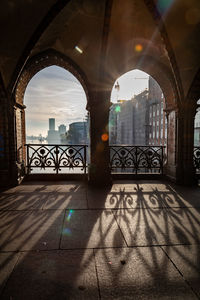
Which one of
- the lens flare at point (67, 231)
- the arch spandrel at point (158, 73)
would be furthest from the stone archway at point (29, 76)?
the lens flare at point (67, 231)

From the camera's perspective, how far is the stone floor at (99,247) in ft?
6.55

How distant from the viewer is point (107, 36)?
5.52 m

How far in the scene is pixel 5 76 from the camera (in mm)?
5730

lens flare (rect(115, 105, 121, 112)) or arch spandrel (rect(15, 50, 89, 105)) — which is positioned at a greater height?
lens flare (rect(115, 105, 121, 112))

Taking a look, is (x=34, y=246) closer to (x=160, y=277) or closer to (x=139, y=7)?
(x=160, y=277)

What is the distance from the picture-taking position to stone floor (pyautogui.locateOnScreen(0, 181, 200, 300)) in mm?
1997

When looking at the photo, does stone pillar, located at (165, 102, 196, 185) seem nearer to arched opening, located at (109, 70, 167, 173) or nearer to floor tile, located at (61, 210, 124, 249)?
floor tile, located at (61, 210, 124, 249)

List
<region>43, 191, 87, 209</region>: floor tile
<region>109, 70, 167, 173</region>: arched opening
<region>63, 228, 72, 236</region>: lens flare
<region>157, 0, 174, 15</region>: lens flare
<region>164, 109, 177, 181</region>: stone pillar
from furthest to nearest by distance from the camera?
<region>109, 70, 167, 173</region>: arched opening, <region>164, 109, 177, 181</region>: stone pillar, <region>157, 0, 174, 15</region>: lens flare, <region>43, 191, 87, 209</region>: floor tile, <region>63, 228, 72, 236</region>: lens flare

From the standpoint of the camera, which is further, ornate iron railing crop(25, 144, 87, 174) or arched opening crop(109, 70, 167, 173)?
arched opening crop(109, 70, 167, 173)

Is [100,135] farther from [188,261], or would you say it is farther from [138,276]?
[138,276]

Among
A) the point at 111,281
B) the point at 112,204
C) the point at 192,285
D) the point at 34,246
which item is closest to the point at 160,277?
the point at 192,285

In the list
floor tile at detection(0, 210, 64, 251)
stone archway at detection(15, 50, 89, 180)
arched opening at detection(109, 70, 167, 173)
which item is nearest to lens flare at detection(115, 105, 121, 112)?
arched opening at detection(109, 70, 167, 173)

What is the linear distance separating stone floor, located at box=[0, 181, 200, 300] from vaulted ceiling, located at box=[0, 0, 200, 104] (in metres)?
4.20

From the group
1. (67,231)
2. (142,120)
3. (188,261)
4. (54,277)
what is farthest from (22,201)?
(142,120)
